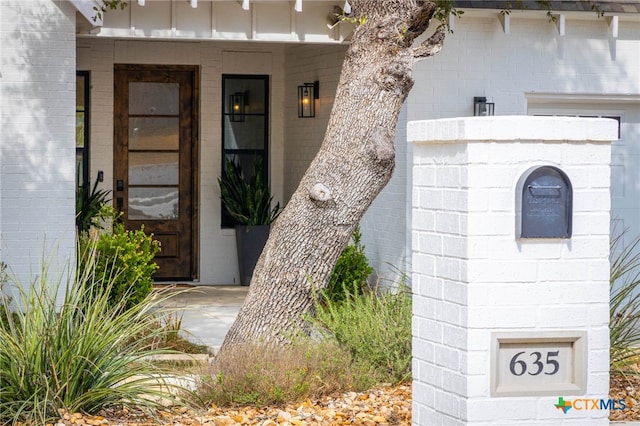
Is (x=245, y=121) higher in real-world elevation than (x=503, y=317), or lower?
higher

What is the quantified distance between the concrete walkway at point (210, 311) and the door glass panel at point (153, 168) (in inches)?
59.5

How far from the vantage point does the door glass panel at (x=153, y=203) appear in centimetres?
1387

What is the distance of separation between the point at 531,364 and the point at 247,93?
10034 mm

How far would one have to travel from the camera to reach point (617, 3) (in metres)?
11.3

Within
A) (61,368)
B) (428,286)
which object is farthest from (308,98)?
(428,286)

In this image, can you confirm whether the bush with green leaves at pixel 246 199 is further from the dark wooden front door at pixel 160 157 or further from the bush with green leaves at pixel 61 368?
the bush with green leaves at pixel 61 368

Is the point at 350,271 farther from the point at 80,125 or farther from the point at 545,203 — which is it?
the point at 545,203

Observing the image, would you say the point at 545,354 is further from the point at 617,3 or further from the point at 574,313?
the point at 617,3

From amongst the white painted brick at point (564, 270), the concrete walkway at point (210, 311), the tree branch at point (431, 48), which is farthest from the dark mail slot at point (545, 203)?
the concrete walkway at point (210, 311)

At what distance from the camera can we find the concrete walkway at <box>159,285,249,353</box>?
9625 mm

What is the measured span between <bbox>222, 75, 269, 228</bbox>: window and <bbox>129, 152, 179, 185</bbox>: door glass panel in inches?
27.0

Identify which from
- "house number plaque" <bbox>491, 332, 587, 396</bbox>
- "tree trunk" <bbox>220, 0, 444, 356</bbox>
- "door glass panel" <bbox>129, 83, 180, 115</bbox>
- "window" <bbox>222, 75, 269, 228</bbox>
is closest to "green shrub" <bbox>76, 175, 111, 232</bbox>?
"door glass panel" <bbox>129, 83, 180, 115</bbox>

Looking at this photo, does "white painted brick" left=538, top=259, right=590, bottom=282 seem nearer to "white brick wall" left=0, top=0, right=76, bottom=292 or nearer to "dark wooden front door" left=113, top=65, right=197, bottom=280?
"white brick wall" left=0, top=0, right=76, bottom=292

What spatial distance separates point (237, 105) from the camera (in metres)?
14.1
